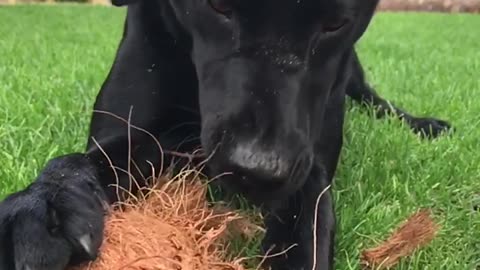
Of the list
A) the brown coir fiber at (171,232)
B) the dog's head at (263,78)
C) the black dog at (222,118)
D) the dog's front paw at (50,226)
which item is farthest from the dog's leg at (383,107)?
the dog's front paw at (50,226)

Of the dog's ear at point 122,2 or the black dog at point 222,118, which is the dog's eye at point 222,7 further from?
the dog's ear at point 122,2

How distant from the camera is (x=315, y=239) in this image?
1.53 m

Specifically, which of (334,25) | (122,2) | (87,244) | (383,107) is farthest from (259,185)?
(383,107)

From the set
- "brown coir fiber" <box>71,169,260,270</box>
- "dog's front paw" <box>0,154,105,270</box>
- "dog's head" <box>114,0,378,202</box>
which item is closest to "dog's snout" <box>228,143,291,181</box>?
"dog's head" <box>114,0,378,202</box>

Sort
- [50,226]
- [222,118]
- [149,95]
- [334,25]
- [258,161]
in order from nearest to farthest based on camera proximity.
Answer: [50,226]
[258,161]
[222,118]
[334,25]
[149,95]

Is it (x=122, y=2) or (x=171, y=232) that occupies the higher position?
(x=122, y=2)

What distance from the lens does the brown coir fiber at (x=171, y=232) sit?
1.29 m

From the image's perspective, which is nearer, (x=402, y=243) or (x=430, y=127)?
(x=402, y=243)

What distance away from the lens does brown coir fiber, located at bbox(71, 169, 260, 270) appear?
129cm

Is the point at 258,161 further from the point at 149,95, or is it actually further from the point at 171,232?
the point at 149,95

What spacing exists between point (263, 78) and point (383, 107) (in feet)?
5.69

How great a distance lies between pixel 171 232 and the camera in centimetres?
136

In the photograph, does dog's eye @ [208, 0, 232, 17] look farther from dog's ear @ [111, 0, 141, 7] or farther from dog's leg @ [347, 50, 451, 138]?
dog's leg @ [347, 50, 451, 138]

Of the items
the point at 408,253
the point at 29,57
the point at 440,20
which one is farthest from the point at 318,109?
the point at 440,20
